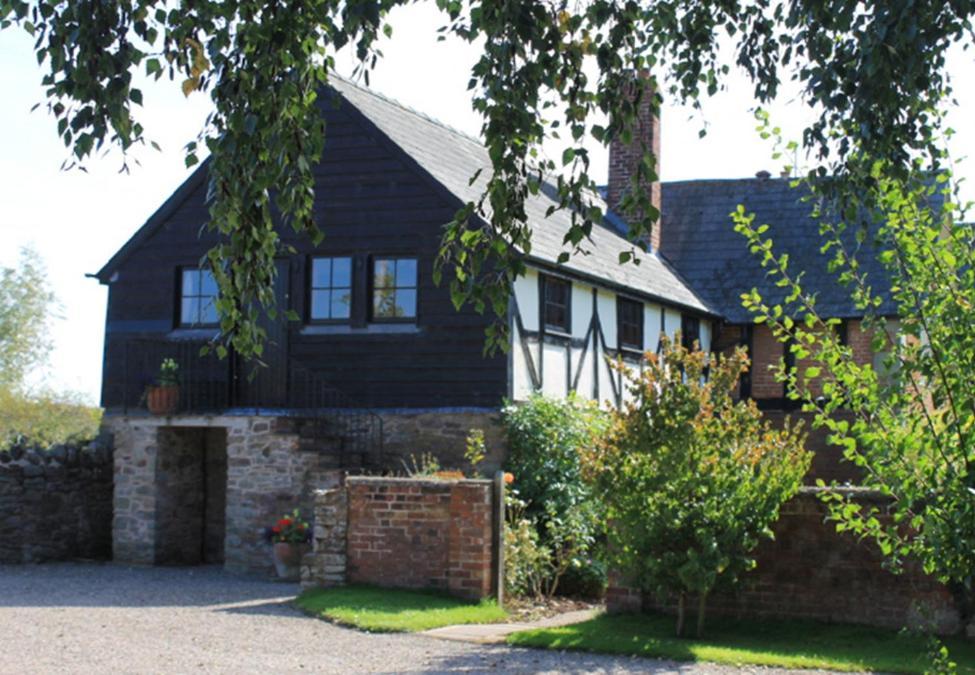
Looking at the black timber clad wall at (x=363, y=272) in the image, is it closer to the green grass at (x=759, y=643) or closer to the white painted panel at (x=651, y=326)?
the white painted panel at (x=651, y=326)

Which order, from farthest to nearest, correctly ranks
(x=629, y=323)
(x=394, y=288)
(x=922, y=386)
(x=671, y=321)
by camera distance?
(x=671, y=321) → (x=629, y=323) → (x=394, y=288) → (x=922, y=386)

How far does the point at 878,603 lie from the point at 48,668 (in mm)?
7154

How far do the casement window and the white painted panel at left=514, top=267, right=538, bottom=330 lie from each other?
5861 mm

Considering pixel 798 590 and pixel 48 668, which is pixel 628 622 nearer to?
pixel 798 590

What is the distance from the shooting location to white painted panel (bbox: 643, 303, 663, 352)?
2205 centimetres

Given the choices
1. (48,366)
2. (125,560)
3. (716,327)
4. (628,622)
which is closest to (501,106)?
(628,622)

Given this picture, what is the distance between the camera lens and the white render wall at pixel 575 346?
1795cm

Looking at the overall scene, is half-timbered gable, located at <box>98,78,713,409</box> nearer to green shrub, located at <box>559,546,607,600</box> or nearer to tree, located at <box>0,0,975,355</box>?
green shrub, located at <box>559,546,607,600</box>

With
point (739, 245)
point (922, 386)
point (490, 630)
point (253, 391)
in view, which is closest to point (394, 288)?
point (253, 391)

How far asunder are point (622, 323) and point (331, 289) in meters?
5.15

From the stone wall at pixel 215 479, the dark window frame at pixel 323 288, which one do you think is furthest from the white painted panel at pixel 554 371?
the stone wall at pixel 215 479

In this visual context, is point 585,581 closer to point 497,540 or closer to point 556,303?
point 497,540


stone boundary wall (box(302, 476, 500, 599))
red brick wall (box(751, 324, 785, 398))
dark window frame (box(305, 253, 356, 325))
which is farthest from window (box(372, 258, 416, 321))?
red brick wall (box(751, 324, 785, 398))

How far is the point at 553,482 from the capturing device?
16.8 metres
